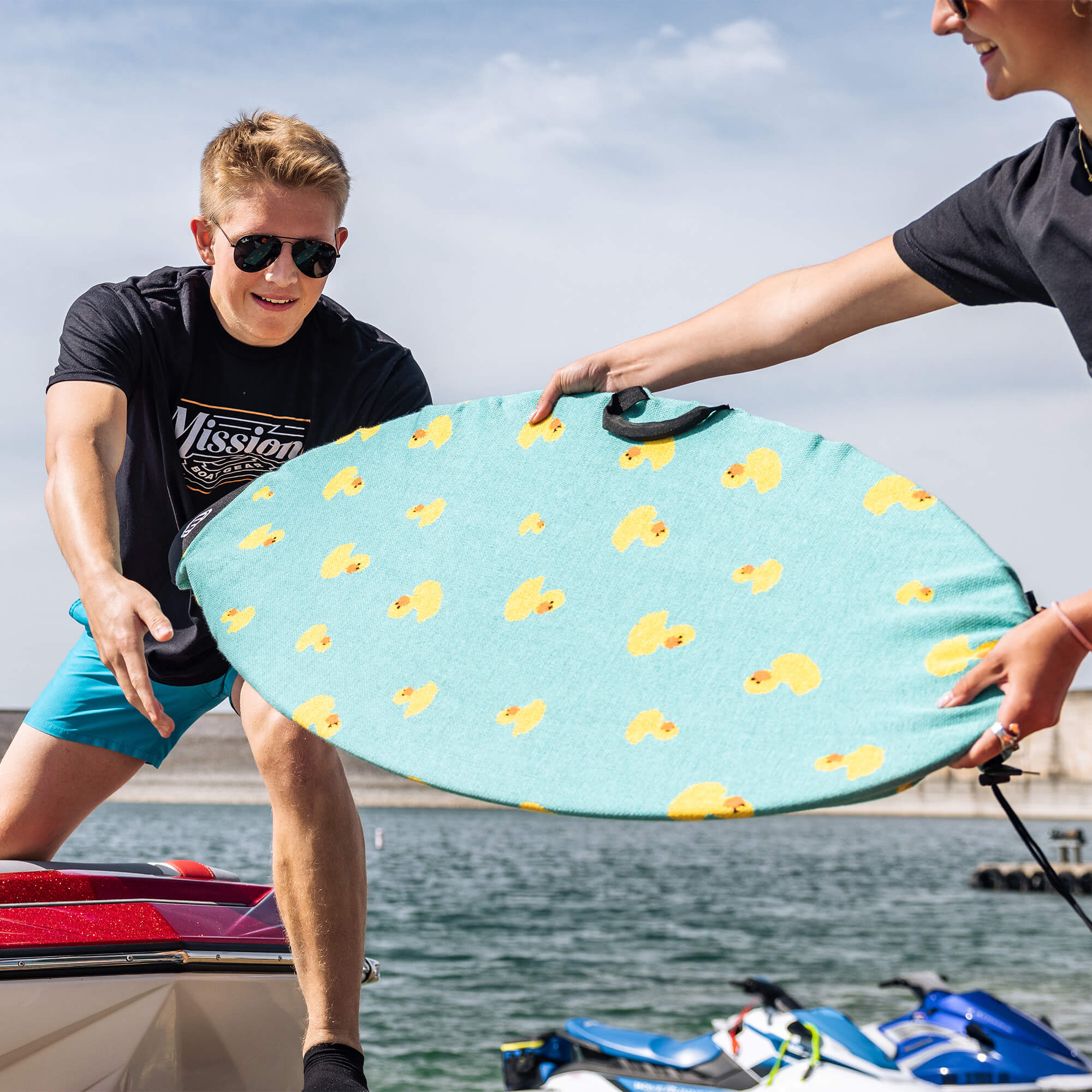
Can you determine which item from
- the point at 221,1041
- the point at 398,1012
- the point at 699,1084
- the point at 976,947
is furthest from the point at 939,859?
the point at 221,1041

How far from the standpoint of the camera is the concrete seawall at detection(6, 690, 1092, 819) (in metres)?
33.0

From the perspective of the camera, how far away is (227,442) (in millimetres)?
2867

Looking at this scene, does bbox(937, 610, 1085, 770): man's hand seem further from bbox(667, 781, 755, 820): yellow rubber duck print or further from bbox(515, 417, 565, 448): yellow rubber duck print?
bbox(515, 417, 565, 448): yellow rubber duck print

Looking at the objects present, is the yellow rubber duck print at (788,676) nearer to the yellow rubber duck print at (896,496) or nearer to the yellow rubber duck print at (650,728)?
the yellow rubber duck print at (650,728)

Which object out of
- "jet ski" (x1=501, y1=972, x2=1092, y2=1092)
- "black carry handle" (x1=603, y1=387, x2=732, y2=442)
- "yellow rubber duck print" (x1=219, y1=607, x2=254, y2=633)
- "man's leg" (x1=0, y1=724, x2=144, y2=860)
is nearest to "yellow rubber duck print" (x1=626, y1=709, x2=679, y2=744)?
"black carry handle" (x1=603, y1=387, x2=732, y2=442)

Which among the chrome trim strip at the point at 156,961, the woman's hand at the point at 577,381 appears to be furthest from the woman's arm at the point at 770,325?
the chrome trim strip at the point at 156,961

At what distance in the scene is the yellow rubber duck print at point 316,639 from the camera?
2.20 m

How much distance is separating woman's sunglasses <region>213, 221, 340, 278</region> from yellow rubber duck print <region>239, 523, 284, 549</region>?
68 cm

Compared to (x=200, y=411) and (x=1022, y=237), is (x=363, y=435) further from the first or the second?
(x=1022, y=237)

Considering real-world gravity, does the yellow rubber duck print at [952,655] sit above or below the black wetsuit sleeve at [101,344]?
below

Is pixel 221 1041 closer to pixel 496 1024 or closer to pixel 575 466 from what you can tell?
pixel 575 466

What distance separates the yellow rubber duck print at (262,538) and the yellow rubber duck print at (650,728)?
0.99 metres

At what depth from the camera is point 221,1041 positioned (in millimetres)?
2730

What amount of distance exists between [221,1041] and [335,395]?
1694 millimetres
